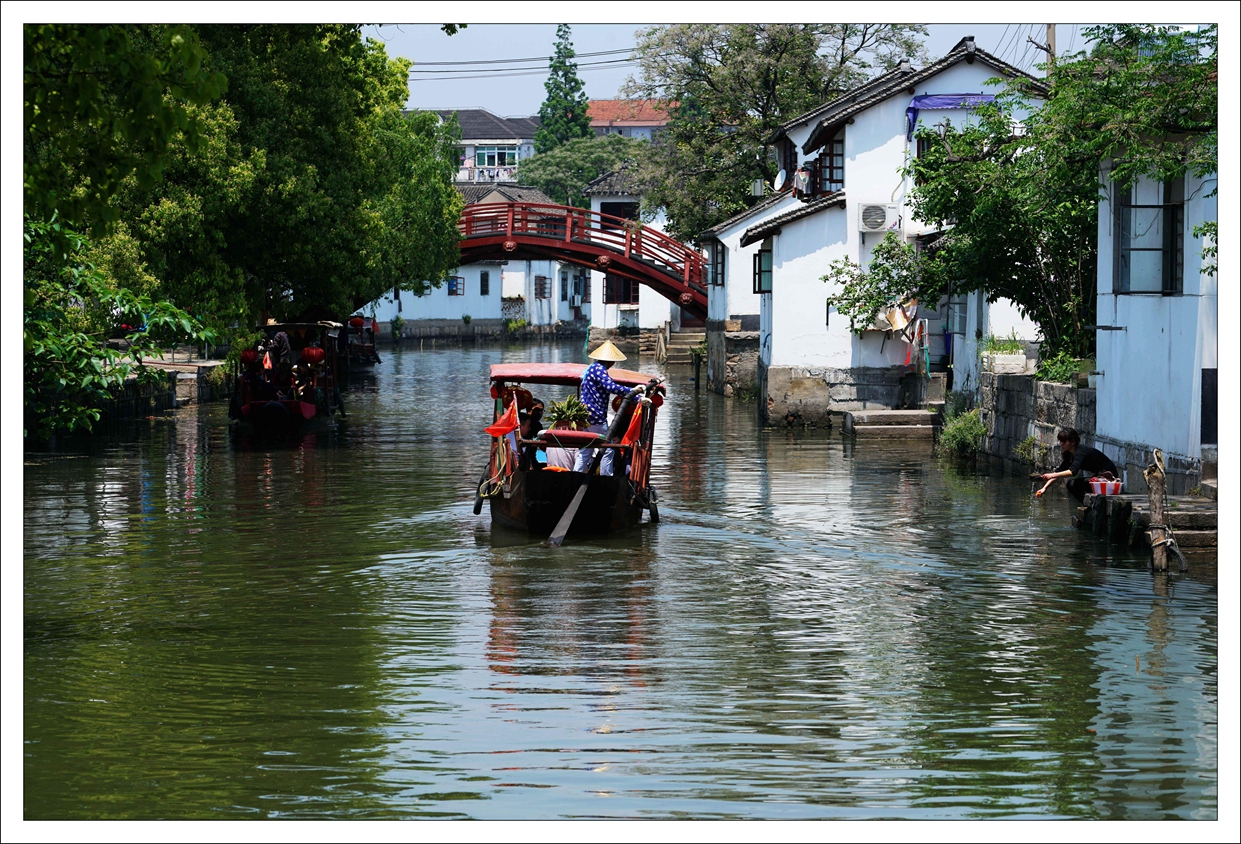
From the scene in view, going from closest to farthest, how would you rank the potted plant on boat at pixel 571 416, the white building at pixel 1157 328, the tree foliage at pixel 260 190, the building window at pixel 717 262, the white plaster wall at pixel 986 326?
1. the white building at pixel 1157 328
2. the potted plant on boat at pixel 571 416
3. the white plaster wall at pixel 986 326
4. the tree foliage at pixel 260 190
5. the building window at pixel 717 262

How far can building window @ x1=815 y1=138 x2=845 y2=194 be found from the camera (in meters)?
33.8

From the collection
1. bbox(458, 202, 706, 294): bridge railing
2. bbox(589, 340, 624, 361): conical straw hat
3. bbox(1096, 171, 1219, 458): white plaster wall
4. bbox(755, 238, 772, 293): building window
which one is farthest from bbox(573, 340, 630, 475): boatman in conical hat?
bbox(458, 202, 706, 294): bridge railing

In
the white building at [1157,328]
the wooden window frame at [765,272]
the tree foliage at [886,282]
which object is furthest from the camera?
the wooden window frame at [765,272]

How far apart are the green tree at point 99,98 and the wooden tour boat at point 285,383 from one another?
21.9m

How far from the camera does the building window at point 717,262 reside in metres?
47.5

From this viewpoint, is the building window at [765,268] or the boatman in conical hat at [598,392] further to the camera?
the building window at [765,268]

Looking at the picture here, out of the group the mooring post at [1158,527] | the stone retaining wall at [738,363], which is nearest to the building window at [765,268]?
the stone retaining wall at [738,363]

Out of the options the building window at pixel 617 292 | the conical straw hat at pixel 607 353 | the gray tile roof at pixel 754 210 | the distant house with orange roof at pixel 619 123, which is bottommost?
the conical straw hat at pixel 607 353

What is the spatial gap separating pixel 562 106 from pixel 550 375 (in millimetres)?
87956

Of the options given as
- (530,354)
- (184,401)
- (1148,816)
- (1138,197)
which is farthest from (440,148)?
(1148,816)

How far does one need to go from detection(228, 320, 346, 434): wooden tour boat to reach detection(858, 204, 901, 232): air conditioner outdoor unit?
39.4 ft

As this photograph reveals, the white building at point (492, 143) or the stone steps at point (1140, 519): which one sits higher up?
the white building at point (492, 143)

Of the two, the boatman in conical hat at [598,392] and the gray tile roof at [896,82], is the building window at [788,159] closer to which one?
the gray tile roof at [896,82]

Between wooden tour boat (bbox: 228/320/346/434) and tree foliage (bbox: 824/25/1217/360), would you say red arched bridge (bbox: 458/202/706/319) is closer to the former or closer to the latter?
wooden tour boat (bbox: 228/320/346/434)
